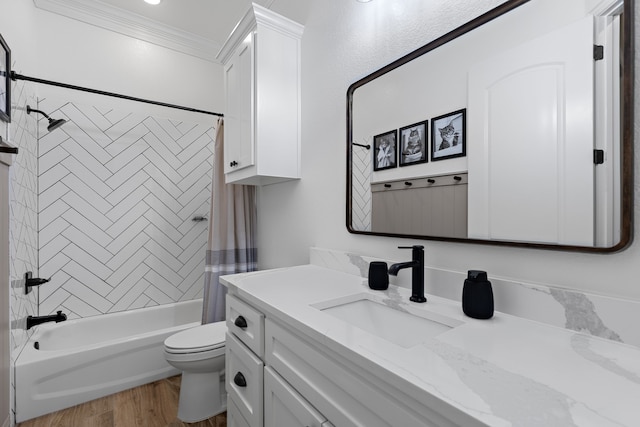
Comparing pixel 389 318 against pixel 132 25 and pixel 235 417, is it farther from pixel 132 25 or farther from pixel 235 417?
pixel 132 25

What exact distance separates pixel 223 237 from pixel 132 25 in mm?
1987

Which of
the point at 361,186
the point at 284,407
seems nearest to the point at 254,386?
the point at 284,407

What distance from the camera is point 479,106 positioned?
3.16 feet

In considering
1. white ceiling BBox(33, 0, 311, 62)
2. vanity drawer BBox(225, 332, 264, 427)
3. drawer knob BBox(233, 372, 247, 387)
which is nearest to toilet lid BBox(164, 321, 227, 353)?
vanity drawer BBox(225, 332, 264, 427)

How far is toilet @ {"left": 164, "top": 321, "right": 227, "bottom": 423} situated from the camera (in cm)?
161

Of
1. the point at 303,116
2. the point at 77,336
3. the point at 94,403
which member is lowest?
the point at 94,403

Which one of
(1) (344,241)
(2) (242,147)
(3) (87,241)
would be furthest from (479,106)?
(3) (87,241)

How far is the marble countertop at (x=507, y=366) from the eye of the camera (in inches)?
16.7

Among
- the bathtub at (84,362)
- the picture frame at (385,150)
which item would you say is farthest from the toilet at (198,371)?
the picture frame at (385,150)

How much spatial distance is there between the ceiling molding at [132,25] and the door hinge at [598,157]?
122 inches

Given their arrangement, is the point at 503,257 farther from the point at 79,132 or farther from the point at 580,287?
the point at 79,132

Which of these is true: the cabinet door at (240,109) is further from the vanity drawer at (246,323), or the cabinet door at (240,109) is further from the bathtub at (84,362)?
the bathtub at (84,362)

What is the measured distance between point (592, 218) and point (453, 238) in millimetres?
376

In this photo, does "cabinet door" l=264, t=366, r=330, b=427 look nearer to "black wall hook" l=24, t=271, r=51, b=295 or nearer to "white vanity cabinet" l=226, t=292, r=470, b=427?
"white vanity cabinet" l=226, t=292, r=470, b=427
